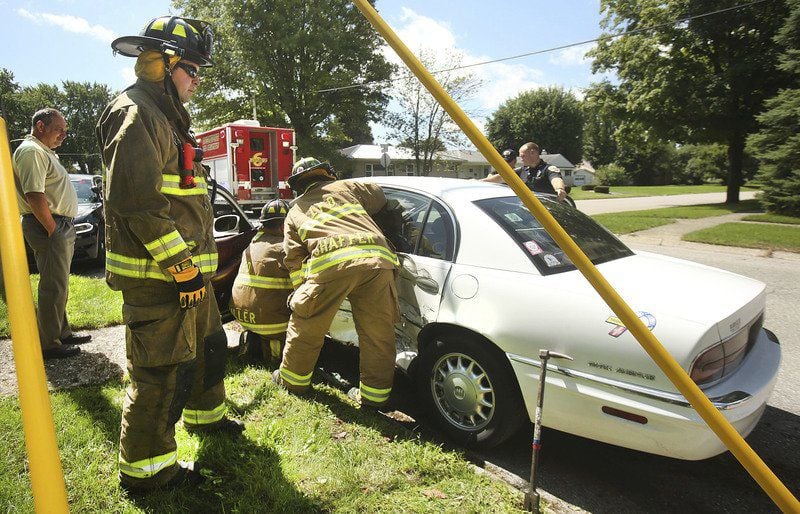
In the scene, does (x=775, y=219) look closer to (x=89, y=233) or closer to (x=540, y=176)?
(x=540, y=176)

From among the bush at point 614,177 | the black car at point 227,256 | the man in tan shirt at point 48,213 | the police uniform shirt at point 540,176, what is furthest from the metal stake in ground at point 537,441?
the bush at point 614,177

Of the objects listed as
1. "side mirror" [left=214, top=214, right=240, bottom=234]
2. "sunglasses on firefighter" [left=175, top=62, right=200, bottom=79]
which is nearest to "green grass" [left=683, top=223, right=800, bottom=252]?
"side mirror" [left=214, top=214, right=240, bottom=234]

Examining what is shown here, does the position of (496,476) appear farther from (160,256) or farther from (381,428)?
(160,256)

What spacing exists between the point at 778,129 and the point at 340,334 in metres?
19.1

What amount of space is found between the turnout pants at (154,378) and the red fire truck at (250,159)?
501 inches

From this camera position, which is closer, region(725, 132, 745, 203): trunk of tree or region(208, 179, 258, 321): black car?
region(208, 179, 258, 321): black car

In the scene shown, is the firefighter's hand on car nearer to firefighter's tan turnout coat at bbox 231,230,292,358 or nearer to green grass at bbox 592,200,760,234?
firefighter's tan turnout coat at bbox 231,230,292,358

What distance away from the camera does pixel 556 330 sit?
243 cm

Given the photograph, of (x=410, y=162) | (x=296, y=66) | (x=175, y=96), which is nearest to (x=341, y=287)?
(x=175, y=96)

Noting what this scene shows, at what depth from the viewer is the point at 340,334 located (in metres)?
3.65

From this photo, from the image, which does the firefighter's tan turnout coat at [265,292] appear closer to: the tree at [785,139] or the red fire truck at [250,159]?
the red fire truck at [250,159]

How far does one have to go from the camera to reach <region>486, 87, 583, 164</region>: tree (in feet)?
187

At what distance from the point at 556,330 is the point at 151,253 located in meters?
1.93

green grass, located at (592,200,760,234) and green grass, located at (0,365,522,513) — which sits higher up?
green grass, located at (592,200,760,234)
